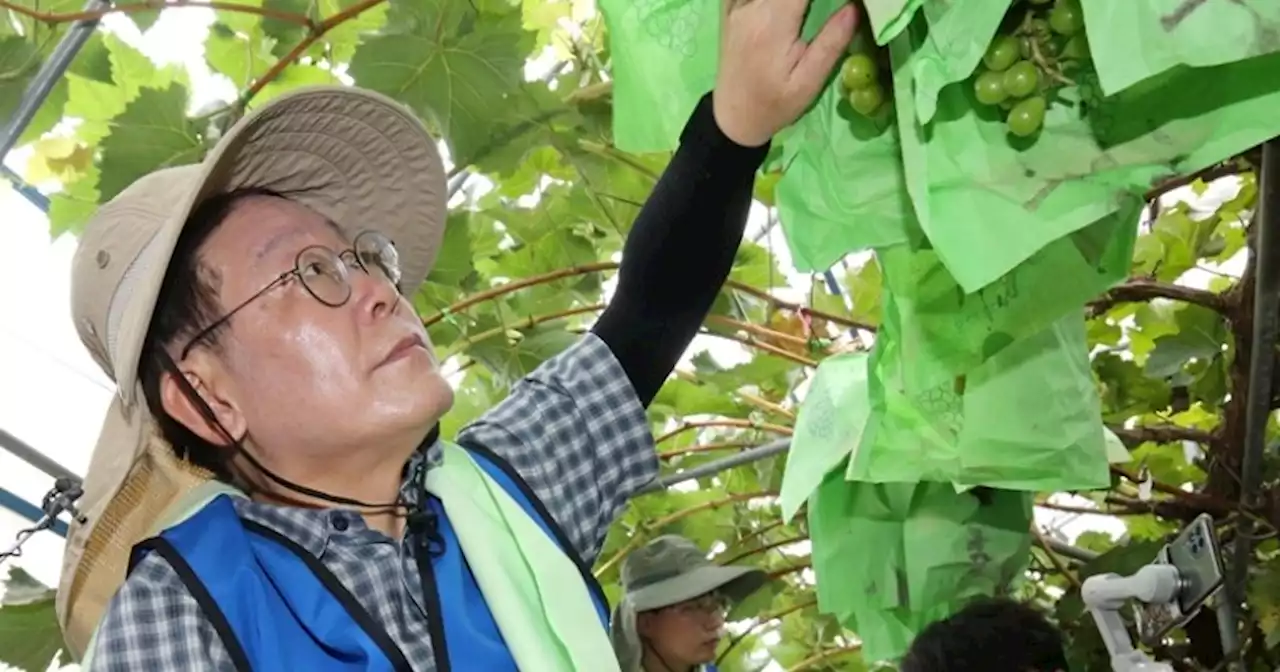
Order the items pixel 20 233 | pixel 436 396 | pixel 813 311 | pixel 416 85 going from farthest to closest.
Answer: pixel 20 233 < pixel 813 311 < pixel 416 85 < pixel 436 396

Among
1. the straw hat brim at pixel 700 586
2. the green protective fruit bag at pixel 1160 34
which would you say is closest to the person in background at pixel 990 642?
the straw hat brim at pixel 700 586

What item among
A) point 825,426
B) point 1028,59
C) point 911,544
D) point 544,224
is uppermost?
point 544,224

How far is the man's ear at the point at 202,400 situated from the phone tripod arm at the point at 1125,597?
23.9 inches

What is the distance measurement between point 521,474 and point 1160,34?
1.56ft

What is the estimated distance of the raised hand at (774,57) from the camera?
0.50 m

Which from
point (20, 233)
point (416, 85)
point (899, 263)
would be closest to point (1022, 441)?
point (899, 263)

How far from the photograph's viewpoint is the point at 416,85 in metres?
0.86

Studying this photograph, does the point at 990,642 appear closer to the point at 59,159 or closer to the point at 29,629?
the point at 29,629

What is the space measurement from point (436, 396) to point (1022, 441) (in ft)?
1.04

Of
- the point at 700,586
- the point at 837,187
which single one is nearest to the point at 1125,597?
the point at 837,187

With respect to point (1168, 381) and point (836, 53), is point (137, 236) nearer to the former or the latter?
point (836, 53)

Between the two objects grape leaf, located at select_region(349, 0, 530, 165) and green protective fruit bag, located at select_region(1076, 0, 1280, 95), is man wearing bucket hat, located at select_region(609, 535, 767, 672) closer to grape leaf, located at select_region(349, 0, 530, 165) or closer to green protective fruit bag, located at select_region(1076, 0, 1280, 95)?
grape leaf, located at select_region(349, 0, 530, 165)

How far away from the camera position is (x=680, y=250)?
72cm

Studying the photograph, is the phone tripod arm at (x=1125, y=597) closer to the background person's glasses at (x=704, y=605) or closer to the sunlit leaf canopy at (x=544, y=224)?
the sunlit leaf canopy at (x=544, y=224)
